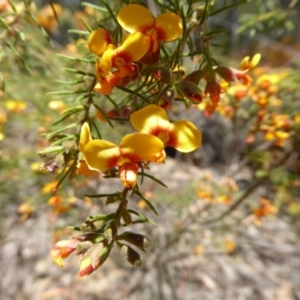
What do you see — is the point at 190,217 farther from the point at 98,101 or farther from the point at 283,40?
the point at 283,40

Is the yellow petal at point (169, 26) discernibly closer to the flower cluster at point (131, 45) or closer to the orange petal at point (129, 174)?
the flower cluster at point (131, 45)

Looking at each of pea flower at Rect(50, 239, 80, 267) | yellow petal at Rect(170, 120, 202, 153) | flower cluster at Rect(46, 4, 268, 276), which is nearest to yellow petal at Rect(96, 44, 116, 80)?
flower cluster at Rect(46, 4, 268, 276)

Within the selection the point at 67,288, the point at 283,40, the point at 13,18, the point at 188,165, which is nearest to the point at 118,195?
the point at 13,18

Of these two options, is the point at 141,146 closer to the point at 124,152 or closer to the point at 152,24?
the point at 124,152

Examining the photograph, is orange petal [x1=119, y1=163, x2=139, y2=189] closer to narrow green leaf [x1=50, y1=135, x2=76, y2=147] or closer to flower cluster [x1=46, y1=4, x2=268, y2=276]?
flower cluster [x1=46, y1=4, x2=268, y2=276]

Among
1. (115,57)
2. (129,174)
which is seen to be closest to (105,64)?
(115,57)

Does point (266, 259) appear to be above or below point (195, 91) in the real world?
below
